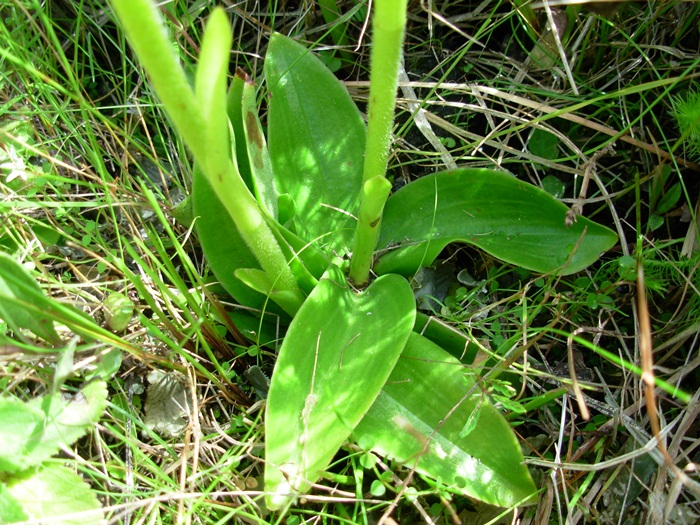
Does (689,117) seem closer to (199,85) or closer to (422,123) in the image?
(422,123)

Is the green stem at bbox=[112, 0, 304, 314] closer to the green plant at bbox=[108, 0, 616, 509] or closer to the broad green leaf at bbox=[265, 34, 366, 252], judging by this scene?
the green plant at bbox=[108, 0, 616, 509]

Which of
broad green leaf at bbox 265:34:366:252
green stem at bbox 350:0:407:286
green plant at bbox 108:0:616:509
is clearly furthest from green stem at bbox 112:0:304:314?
broad green leaf at bbox 265:34:366:252

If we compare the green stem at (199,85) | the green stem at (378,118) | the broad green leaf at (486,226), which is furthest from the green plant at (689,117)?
the green stem at (199,85)

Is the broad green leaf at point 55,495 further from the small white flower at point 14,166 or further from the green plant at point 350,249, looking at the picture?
the small white flower at point 14,166

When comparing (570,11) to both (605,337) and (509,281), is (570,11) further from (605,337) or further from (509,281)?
(605,337)

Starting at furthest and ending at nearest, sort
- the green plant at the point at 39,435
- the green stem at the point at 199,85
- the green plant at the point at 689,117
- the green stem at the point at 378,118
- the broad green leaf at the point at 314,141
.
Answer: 1. the broad green leaf at the point at 314,141
2. the green plant at the point at 689,117
3. the green plant at the point at 39,435
4. the green stem at the point at 378,118
5. the green stem at the point at 199,85

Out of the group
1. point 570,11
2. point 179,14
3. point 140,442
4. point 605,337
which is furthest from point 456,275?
point 179,14
